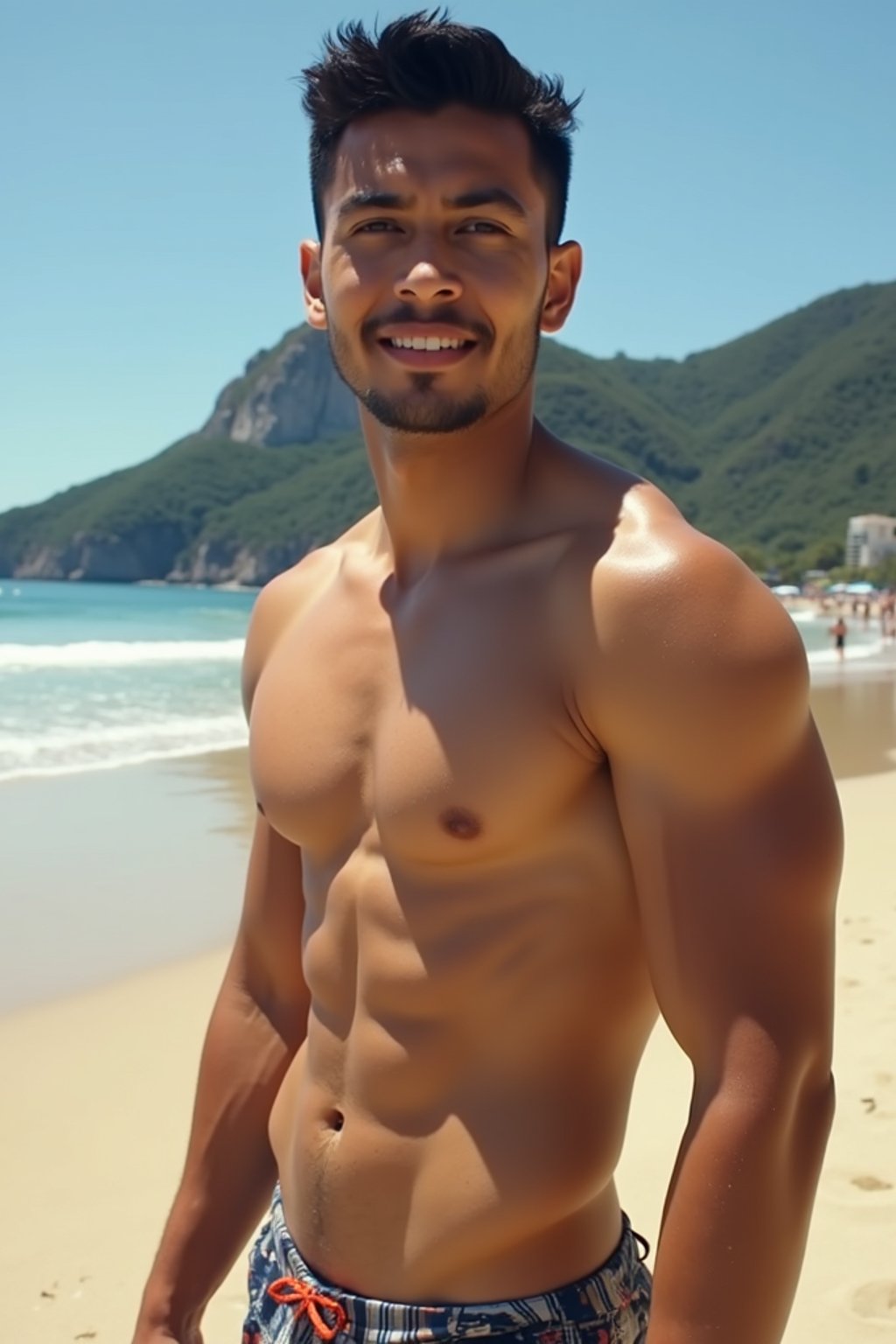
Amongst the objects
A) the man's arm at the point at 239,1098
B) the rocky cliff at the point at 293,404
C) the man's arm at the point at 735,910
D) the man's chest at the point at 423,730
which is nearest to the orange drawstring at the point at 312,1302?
the man's arm at the point at 239,1098

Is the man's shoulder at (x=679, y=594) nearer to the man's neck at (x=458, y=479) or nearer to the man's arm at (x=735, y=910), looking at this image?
the man's arm at (x=735, y=910)

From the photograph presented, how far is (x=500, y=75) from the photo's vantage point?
4.58ft

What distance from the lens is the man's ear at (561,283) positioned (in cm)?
147

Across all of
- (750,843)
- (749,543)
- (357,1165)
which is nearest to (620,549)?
(750,843)

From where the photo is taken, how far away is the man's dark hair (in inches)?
54.6

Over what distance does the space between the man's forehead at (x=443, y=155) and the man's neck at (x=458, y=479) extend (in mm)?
242

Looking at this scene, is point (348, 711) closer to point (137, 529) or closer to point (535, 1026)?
point (535, 1026)

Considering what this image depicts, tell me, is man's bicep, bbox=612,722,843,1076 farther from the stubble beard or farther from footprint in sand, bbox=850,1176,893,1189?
footprint in sand, bbox=850,1176,893,1189

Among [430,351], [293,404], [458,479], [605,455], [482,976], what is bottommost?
[482,976]

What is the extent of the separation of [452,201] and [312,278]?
0.32 meters

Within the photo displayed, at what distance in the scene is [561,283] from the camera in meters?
1.50

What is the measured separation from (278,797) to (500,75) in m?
0.85

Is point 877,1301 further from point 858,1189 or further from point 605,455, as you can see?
point 605,455

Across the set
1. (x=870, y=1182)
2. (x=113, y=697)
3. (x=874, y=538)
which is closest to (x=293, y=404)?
(x=874, y=538)
